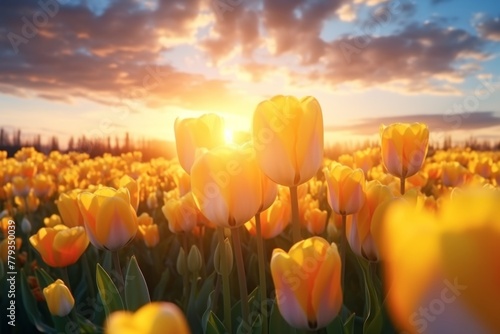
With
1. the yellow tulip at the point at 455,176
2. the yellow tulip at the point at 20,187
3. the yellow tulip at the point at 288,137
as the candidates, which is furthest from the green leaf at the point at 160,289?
the yellow tulip at the point at 20,187

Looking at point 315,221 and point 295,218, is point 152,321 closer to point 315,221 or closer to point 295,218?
point 295,218

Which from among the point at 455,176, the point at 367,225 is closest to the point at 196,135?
the point at 367,225

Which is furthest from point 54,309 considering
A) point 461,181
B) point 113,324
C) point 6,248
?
point 461,181

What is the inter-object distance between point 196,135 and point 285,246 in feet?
6.68

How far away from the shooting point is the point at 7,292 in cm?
343

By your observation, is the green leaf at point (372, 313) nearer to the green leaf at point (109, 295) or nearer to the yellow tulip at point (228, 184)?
the yellow tulip at point (228, 184)

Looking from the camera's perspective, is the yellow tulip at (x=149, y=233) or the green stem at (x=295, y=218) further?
the yellow tulip at (x=149, y=233)

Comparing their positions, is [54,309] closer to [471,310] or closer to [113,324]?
[113,324]

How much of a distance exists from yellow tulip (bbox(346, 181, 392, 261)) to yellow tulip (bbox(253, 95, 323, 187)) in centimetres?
24

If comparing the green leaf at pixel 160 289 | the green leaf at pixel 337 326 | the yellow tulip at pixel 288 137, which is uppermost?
the yellow tulip at pixel 288 137

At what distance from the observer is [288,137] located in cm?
164

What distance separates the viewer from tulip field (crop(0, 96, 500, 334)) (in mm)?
681

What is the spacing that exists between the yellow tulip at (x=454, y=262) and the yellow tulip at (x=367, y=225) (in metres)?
1.00

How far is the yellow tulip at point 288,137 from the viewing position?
62.2 inches
